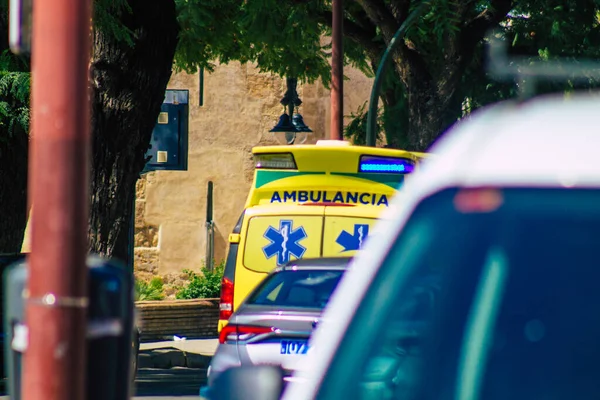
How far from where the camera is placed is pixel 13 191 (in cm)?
1666

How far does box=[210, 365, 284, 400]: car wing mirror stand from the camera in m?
3.01

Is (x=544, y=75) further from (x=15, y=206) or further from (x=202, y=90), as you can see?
(x=202, y=90)

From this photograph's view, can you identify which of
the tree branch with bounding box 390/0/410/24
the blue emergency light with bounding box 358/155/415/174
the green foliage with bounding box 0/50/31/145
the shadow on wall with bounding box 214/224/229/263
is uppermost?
the tree branch with bounding box 390/0/410/24

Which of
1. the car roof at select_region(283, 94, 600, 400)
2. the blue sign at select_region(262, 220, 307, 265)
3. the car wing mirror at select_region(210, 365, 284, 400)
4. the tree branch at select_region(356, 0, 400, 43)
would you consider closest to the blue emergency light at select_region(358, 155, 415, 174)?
the blue sign at select_region(262, 220, 307, 265)

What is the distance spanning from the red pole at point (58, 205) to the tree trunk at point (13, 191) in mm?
12523

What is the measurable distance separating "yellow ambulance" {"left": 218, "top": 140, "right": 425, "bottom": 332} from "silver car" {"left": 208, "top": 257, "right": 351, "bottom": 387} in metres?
2.77

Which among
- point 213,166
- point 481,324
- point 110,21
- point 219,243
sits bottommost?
→ point 219,243

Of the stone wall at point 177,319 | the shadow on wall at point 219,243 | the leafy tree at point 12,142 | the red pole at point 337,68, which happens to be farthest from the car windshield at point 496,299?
the shadow on wall at point 219,243

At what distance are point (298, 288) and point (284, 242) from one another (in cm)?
280

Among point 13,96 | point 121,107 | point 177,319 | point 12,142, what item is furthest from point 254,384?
point 177,319

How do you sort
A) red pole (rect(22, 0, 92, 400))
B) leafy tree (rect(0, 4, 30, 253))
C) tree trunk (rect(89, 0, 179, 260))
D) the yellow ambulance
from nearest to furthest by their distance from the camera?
1. red pole (rect(22, 0, 92, 400))
2. the yellow ambulance
3. leafy tree (rect(0, 4, 30, 253))
4. tree trunk (rect(89, 0, 179, 260))

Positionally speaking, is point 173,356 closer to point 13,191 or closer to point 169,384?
point 169,384

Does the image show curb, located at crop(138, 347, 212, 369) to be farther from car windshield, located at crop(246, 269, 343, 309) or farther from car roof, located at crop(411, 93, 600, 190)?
car roof, located at crop(411, 93, 600, 190)

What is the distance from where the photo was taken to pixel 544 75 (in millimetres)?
3225
